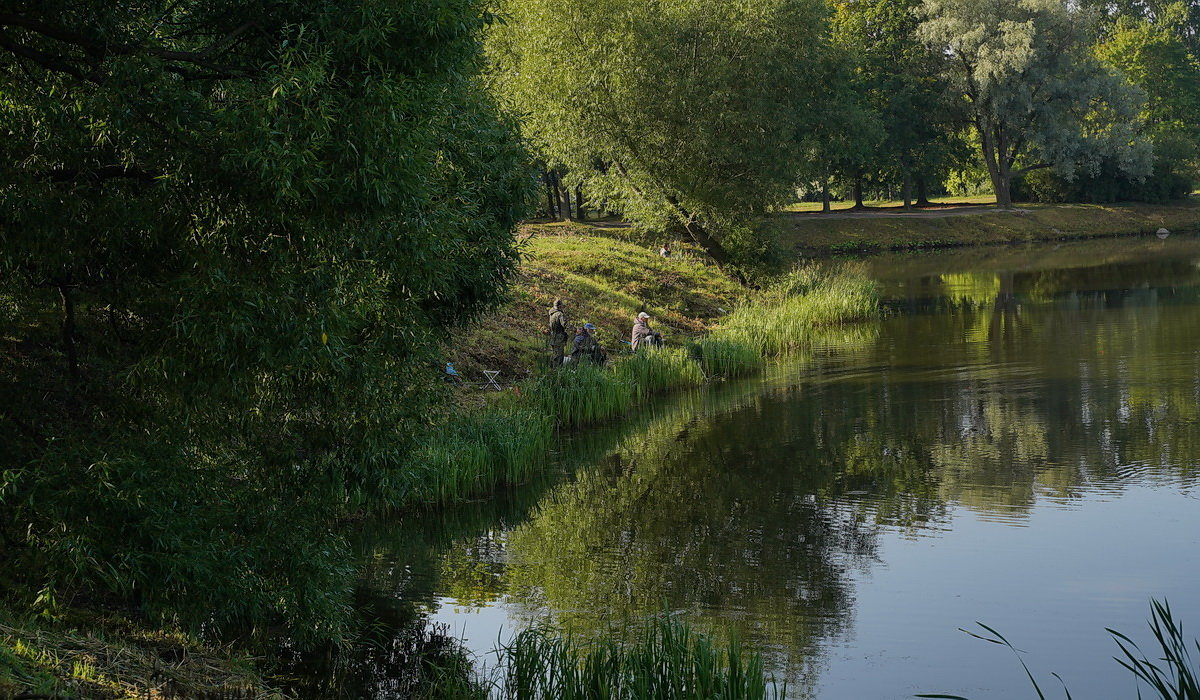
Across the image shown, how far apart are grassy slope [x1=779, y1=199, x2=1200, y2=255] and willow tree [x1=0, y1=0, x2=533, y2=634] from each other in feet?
175

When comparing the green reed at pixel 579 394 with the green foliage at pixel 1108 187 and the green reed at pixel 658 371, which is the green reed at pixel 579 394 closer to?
the green reed at pixel 658 371

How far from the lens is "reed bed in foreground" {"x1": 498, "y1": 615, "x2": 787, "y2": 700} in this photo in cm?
770

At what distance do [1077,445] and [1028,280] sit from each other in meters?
30.5

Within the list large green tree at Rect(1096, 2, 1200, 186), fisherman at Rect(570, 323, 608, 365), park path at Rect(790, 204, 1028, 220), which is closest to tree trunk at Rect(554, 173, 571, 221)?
park path at Rect(790, 204, 1028, 220)

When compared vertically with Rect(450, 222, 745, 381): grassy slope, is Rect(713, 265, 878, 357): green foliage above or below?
below

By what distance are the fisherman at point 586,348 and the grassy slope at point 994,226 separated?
39.5 m

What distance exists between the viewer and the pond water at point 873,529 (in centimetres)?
1059

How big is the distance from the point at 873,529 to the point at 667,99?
82.7 ft

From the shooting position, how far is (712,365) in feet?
87.9

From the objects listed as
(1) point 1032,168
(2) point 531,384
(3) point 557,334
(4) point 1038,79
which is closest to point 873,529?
(2) point 531,384

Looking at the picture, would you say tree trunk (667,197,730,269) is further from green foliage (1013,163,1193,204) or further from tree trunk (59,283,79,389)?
green foliage (1013,163,1193,204)

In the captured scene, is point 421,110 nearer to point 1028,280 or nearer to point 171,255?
point 171,255

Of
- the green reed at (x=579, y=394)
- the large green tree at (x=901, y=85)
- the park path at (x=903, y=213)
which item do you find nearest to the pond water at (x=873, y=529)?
the green reed at (x=579, y=394)

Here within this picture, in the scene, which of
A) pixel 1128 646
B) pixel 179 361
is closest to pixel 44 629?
pixel 179 361
